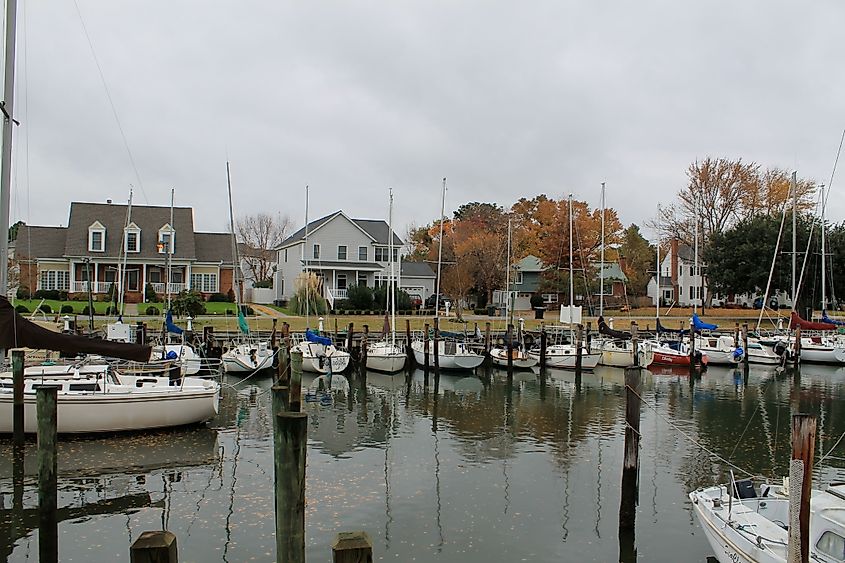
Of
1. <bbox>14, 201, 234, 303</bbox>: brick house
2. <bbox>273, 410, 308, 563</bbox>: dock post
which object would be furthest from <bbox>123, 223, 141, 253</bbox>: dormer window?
<bbox>273, 410, 308, 563</bbox>: dock post

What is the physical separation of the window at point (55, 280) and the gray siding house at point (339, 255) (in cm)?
1957

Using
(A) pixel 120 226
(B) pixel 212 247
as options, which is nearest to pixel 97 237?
(A) pixel 120 226

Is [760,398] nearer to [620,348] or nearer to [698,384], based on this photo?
[698,384]

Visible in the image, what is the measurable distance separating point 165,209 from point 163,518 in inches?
2357

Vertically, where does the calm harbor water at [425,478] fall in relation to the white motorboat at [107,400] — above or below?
below

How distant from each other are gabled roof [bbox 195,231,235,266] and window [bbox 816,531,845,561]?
6270cm

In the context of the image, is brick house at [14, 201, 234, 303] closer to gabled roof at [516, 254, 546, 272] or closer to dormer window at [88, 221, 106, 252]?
dormer window at [88, 221, 106, 252]

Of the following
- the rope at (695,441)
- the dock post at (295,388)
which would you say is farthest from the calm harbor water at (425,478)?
the dock post at (295,388)

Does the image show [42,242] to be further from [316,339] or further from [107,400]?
[107,400]

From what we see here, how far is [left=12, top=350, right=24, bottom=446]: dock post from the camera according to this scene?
58.5ft

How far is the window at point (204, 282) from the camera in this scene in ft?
221

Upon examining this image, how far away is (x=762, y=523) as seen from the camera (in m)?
11.6

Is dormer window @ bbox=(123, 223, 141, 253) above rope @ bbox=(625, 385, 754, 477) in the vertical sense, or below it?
above

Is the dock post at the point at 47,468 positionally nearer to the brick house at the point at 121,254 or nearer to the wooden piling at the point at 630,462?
the wooden piling at the point at 630,462
